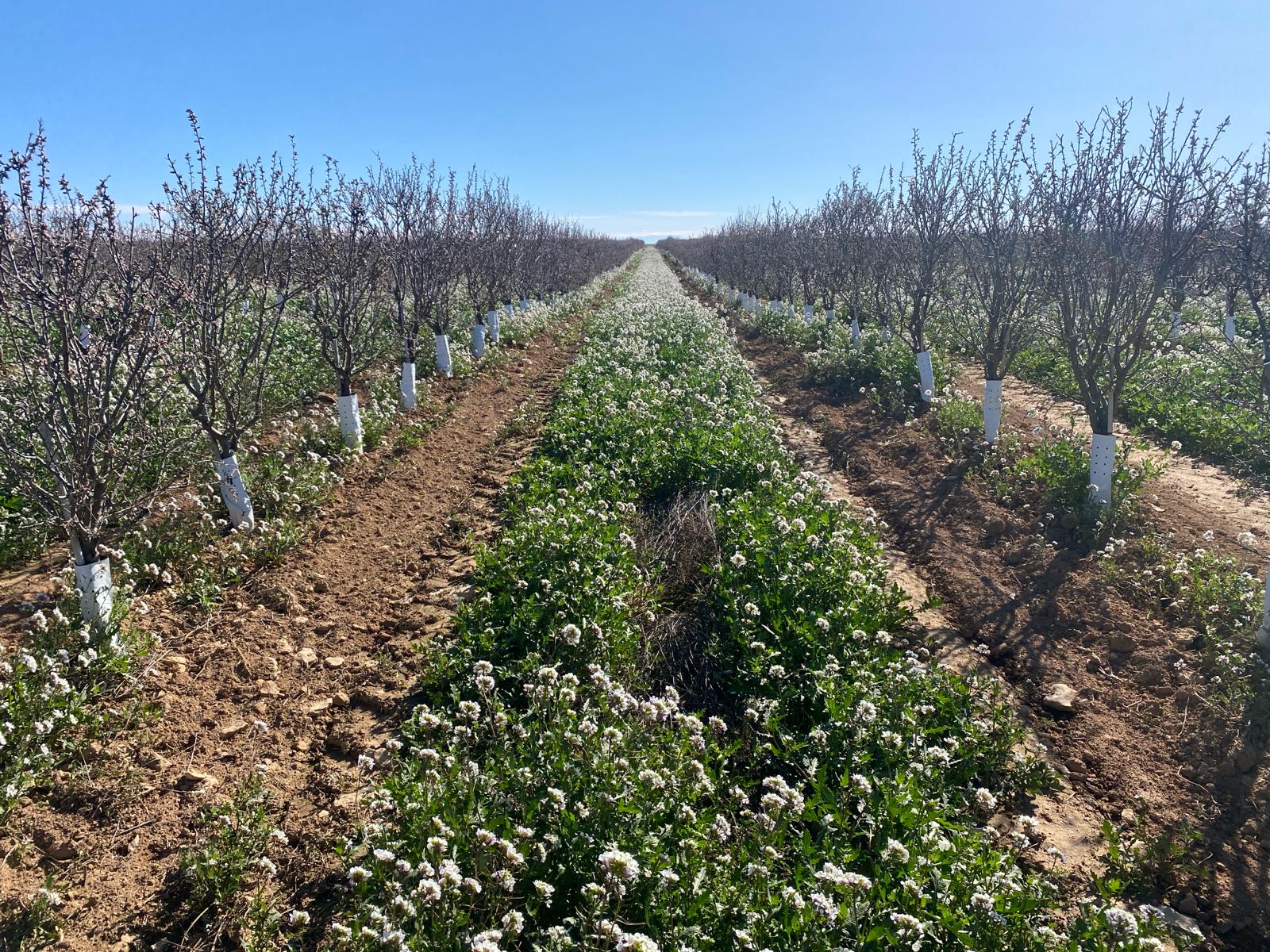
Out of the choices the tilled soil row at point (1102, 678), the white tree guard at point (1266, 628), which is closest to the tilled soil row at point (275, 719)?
the tilled soil row at point (1102, 678)

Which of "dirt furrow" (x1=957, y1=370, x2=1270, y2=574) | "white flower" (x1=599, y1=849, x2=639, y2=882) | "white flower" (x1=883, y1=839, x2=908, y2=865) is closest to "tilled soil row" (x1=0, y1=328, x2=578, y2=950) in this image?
"white flower" (x1=599, y1=849, x2=639, y2=882)

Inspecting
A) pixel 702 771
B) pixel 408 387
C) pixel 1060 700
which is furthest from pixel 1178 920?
pixel 408 387

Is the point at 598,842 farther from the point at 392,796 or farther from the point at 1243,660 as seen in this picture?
the point at 1243,660

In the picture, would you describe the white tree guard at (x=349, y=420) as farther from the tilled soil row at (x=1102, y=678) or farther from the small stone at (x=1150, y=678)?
the small stone at (x=1150, y=678)

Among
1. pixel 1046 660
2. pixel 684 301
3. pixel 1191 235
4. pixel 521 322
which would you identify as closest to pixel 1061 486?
pixel 1191 235

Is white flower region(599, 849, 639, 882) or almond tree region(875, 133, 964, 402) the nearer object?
white flower region(599, 849, 639, 882)

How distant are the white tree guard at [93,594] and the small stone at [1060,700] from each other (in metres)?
6.41

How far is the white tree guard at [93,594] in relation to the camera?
4.86 m

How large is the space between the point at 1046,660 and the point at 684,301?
872 inches

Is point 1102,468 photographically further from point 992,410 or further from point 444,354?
point 444,354

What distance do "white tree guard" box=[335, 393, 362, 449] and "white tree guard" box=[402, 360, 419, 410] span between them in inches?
92.8

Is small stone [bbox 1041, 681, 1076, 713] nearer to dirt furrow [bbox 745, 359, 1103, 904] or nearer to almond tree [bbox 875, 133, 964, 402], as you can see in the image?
dirt furrow [bbox 745, 359, 1103, 904]

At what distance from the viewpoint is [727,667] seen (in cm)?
484

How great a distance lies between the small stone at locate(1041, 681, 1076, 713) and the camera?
191 inches
